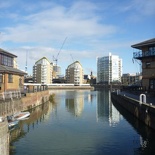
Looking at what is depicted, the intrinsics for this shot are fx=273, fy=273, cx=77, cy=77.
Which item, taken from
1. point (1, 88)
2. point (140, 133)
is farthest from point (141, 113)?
point (1, 88)

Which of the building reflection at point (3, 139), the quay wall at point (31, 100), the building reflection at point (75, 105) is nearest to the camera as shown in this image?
the building reflection at point (3, 139)

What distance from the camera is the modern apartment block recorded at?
58.3 m

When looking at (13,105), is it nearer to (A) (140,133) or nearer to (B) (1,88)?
(B) (1,88)

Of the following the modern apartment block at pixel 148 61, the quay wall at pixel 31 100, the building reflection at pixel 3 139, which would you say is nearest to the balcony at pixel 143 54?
the modern apartment block at pixel 148 61

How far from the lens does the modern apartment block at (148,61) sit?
58281mm

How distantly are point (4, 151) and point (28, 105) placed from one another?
3627 cm

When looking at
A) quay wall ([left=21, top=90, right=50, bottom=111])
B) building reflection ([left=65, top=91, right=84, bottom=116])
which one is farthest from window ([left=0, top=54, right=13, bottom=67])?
building reflection ([left=65, top=91, right=84, bottom=116])

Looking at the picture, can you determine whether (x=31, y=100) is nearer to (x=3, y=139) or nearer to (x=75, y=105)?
(x=75, y=105)

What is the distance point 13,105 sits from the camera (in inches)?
1651

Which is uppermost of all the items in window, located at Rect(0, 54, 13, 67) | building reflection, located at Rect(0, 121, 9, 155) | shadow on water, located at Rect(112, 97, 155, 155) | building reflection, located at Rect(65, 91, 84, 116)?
window, located at Rect(0, 54, 13, 67)

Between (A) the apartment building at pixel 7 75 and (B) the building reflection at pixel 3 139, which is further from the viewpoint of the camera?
(A) the apartment building at pixel 7 75

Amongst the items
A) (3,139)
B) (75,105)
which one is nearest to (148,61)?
(75,105)

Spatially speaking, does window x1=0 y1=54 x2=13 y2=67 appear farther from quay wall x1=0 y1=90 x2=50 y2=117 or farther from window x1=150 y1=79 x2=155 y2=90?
window x1=150 y1=79 x2=155 y2=90

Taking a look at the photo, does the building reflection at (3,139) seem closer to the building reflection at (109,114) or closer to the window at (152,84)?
the building reflection at (109,114)
